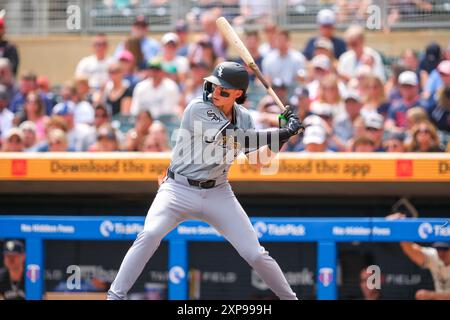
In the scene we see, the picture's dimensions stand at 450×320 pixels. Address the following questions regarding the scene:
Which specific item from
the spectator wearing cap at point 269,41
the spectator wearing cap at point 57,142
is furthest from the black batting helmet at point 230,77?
the spectator wearing cap at point 269,41

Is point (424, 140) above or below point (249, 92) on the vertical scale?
below

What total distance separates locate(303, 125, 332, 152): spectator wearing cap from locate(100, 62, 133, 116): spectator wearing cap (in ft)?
8.42

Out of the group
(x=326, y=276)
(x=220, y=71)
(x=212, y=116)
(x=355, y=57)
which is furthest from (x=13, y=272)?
(x=355, y=57)

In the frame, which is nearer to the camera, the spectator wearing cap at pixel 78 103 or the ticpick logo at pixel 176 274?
the ticpick logo at pixel 176 274

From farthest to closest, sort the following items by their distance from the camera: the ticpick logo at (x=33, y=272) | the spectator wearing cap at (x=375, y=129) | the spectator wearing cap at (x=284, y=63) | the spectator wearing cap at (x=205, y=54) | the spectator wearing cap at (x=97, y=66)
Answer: the spectator wearing cap at (x=97, y=66), the spectator wearing cap at (x=205, y=54), the spectator wearing cap at (x=284, y=63), the spectator wearing cap at (x=375, y=129), the ticpick logo at (x=33, y=272)

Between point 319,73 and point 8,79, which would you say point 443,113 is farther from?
point 8,79

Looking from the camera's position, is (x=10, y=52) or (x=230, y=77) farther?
(x=10, y=52)

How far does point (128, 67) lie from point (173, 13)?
1.34m

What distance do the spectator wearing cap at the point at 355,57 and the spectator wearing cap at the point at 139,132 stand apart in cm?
212

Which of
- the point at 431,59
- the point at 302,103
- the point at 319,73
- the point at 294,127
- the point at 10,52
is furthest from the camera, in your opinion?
the point at 10,52

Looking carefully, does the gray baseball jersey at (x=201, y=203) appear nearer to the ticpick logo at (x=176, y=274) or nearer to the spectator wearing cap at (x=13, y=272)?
the ticpick logo at (x=176, y=274)

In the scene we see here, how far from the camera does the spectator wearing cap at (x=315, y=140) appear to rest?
8.11 meters

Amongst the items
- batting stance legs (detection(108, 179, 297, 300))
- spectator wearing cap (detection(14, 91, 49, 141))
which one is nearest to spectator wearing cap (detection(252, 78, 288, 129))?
spectator wearing cap (detection(14, 91, 49, 141))

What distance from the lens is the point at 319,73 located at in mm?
9672
